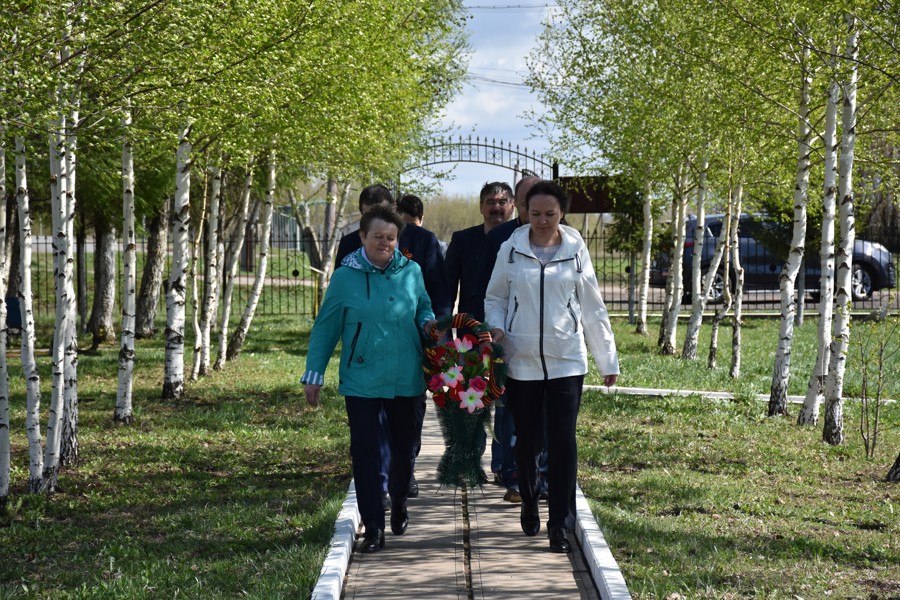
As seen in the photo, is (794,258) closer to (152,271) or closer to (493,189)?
(493,189)

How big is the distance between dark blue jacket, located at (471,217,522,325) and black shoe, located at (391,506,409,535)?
4.78 ft

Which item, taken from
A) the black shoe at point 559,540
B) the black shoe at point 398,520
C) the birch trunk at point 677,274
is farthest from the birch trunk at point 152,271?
the black shoe at point 559,540

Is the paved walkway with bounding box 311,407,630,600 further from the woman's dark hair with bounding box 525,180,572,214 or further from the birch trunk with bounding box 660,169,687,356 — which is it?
the birch trunk with bounding box 660,169,687,356

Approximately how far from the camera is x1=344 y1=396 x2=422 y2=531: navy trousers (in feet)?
21.6

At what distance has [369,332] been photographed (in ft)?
21.5

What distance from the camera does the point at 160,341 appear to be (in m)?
22.9

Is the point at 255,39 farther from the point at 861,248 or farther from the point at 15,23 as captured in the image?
the point at 861,248

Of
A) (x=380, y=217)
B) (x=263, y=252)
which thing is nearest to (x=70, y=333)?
(x=380, y=217)

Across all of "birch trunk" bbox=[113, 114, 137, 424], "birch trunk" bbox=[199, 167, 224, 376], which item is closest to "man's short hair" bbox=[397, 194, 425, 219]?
"birch trunk" bbox=[113, 114, 137, 424]

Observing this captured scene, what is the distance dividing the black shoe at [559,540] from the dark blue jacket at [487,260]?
1.66 metres

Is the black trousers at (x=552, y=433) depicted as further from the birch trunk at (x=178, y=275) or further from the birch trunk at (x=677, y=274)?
the birch trunk at (x=677, y=274)

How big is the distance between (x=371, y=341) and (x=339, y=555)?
1.26m

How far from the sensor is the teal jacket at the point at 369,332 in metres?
6.55

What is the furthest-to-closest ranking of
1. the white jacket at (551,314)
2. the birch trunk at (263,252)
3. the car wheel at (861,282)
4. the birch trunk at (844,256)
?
1. the car wheel at (861,282)
2. the birch trunk at (263,252)
3. the birch trunk at (844,256)
4. the white jacket at (551,314)
